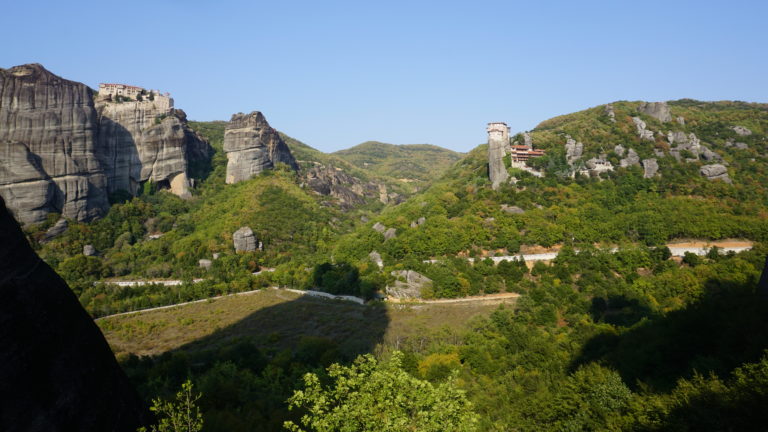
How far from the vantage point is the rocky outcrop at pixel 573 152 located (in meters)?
67.1

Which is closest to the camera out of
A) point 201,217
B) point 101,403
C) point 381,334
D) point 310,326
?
point 101,403

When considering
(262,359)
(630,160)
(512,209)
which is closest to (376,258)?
(512,209)

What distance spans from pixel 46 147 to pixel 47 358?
67759 millimetres

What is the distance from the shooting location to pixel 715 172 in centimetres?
5841

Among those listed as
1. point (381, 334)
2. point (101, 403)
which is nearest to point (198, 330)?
point (381, 334)

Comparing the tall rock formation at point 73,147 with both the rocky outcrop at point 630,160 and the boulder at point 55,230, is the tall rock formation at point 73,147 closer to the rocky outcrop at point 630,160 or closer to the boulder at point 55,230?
the boulder at point 55,230

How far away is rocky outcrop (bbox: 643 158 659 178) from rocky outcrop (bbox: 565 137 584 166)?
944 cm

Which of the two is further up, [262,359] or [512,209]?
[512,209]

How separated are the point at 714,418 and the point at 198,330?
40925mm

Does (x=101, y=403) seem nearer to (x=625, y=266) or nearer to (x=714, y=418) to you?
(x=714, y=418)

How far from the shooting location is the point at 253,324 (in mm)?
41781

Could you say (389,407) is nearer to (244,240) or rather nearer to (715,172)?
(244,240)

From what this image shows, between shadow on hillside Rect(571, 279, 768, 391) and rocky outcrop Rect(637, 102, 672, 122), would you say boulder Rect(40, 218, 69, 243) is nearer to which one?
shadow on hillside Rect(571, 279, 768, 391)

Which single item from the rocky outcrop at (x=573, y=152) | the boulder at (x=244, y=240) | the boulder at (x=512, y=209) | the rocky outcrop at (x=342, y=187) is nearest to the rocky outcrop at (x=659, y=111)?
the rocky outcrop at (x=573, y=152)
